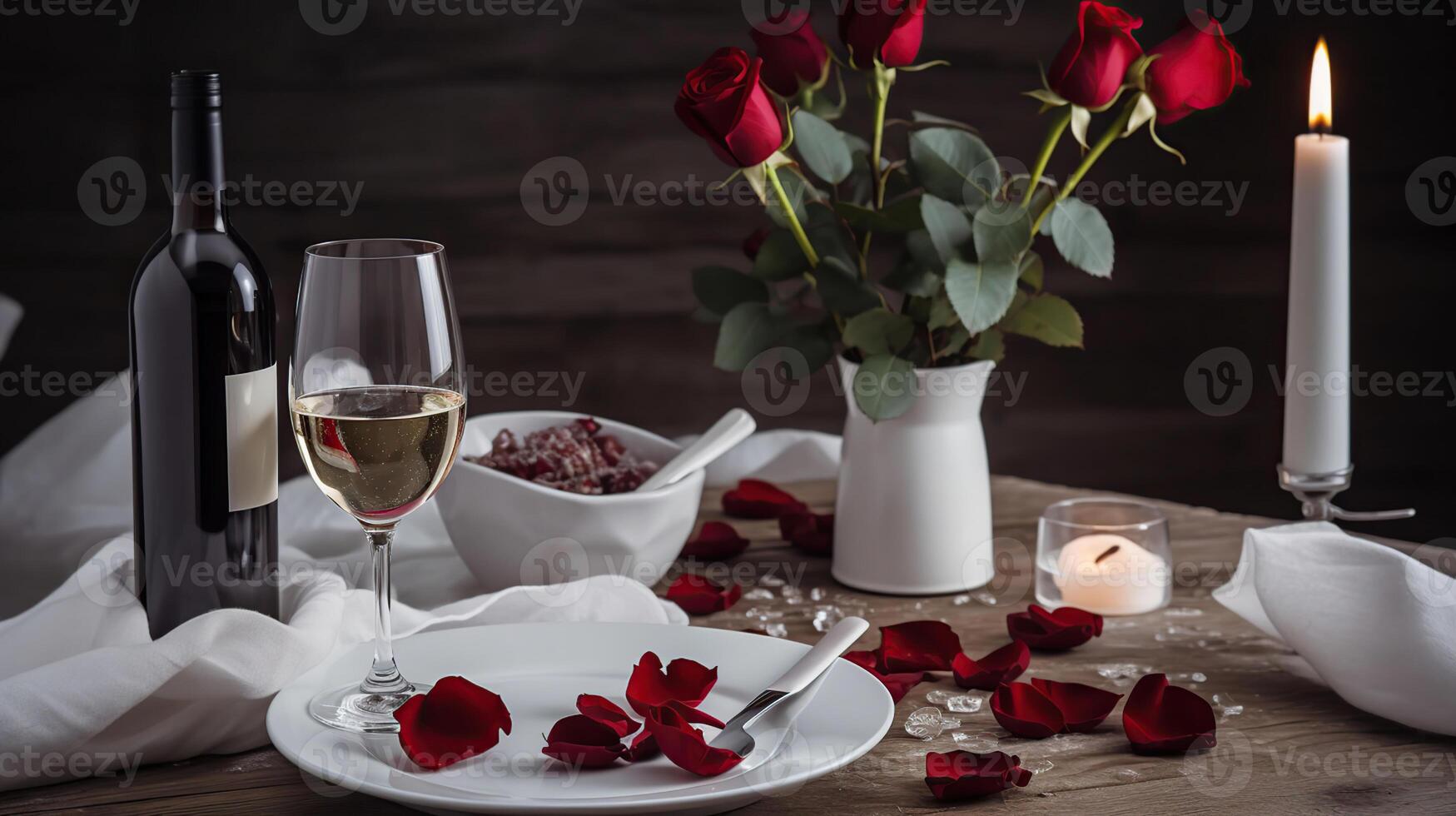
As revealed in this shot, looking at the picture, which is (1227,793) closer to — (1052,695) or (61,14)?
(1052,695)

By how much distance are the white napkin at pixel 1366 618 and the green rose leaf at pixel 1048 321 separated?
0.25 metres

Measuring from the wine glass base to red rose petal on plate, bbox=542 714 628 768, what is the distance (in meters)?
0.10

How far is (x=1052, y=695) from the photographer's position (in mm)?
868

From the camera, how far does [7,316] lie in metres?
1.85

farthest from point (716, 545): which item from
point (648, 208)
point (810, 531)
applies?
point (648, 208)

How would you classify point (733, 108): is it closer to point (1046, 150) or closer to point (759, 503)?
point (1046, 150)

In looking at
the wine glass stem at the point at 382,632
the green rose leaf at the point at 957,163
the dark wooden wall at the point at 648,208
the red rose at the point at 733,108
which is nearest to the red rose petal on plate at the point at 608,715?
the wine glass stem at the point at 382,632

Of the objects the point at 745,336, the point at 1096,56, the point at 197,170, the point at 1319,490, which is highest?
the point at 1096,56

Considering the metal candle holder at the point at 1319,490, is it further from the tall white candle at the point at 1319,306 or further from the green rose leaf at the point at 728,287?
the green rose leaf at the point at 728,287

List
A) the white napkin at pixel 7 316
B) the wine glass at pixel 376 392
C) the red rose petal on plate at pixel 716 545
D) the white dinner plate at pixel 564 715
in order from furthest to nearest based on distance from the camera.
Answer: the white napkin at pixel 7 316 → the red rose petal on plate at pixel 716 545 → the wine glass at pixel 376 392 → the white dinner plate at pixel 564 715

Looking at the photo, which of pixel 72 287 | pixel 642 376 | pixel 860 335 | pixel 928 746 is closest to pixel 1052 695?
Result: pixel 928 746

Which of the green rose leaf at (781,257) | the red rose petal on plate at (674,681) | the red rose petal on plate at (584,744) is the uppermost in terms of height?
the green rose leaf at (781,257)

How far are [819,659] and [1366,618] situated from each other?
36 cm

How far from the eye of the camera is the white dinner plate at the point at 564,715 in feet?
2.19
